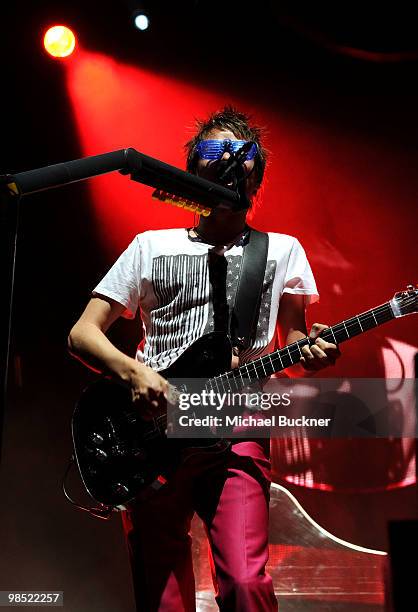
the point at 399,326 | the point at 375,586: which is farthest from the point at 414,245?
the point at 375,586

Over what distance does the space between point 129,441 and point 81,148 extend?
190 centimetres

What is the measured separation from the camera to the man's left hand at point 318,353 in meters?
2.08

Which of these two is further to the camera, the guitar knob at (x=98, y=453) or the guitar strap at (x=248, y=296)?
the guitar strap at (x=248, y=296)

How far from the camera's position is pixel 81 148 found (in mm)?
3457

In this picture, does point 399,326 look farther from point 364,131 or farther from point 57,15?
point 57,15

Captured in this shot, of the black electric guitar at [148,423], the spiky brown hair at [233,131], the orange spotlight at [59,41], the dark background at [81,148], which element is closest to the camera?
the black electric guitar at [148,423]

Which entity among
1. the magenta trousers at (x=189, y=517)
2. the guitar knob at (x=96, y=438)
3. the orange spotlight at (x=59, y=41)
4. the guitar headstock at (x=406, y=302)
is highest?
the orange spotlight at (x=59, y=41)

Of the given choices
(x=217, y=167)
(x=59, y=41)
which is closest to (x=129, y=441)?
(x=217, y=167)

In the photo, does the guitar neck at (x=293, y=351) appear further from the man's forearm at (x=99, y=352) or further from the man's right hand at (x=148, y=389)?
the man's forearm at (x=99, y=352)

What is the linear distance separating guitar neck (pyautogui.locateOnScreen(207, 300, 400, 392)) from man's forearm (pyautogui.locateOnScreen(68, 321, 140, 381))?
0.32 meters

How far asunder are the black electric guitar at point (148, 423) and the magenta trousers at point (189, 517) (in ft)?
0.17

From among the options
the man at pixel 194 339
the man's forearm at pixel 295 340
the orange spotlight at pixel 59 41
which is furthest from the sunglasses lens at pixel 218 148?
the orange spotlight at pixel 59 41

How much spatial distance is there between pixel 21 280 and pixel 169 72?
136cm

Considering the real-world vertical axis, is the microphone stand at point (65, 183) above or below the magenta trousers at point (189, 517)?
above
